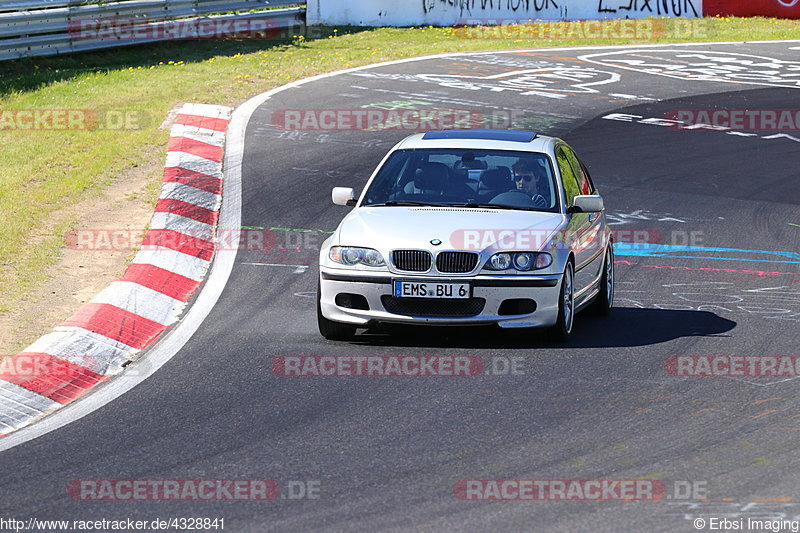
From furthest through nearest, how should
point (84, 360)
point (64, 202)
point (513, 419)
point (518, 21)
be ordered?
1. point (518, 21)
2. point (64, 202)
3. point (84, 360)
4. point (513, 419)

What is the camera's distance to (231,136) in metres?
17.5

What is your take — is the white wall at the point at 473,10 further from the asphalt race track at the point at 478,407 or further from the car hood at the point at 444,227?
the car hood at the point at 444,227

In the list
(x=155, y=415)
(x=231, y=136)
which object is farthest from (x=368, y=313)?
(x=231, y=136)

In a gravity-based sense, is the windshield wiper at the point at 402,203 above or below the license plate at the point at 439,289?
above

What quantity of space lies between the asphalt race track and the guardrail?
8134mm

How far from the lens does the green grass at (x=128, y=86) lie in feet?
41.0

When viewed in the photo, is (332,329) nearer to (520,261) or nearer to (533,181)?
(520,261)

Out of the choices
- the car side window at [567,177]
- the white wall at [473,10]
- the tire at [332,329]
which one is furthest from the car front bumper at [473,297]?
the white wall at [473,10]

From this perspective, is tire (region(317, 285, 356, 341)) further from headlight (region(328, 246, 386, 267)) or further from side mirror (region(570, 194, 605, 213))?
side mirror (region(570, 194, 605, 213))

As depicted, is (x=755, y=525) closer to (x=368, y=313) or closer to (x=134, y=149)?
(x=368, y=313)

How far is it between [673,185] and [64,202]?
7.38 metres

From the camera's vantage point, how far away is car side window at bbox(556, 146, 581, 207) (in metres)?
10.0

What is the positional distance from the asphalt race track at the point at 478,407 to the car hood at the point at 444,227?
0.75 m

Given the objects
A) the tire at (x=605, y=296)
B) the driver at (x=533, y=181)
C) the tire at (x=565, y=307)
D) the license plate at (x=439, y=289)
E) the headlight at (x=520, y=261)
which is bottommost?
the tire at (x=605, y=296)
